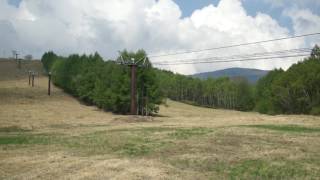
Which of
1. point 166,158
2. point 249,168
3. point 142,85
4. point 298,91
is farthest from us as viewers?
point 298,91

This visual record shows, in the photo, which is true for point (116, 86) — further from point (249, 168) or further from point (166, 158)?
point (249, 168)

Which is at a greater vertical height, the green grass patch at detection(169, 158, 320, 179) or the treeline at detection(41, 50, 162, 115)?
the treeline at detection(41, 50, 162, 115)

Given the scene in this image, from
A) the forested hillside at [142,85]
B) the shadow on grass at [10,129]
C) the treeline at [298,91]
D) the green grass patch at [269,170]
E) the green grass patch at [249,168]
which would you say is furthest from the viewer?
the treeline at [298,91]

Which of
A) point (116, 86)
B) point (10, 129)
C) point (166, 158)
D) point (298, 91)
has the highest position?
point (116, 86)

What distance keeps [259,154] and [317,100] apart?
8371 cm

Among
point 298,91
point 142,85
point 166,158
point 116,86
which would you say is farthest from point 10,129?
point 298,91

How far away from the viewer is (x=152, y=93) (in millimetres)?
89875

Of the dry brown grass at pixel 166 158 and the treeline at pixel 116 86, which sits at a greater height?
the treeline at pixel 116 86

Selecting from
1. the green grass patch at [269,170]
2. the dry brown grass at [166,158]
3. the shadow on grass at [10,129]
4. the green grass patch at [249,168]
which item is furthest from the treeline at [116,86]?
the green grass patch at [269,170]

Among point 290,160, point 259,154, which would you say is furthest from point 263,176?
point 259,154

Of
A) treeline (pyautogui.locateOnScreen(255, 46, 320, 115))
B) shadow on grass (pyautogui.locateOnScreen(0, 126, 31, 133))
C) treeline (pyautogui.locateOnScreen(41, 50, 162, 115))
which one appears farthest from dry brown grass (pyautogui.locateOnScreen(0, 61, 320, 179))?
treeline (pyautogui.locateOnScreen(255, 46, 320, 115))

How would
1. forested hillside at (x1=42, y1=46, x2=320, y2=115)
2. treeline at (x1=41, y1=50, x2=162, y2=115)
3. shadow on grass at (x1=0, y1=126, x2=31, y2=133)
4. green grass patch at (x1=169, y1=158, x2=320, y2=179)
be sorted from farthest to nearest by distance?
1. forested hillside at (x1=42, y1=46, x2=320, y2=115)
2. treeline at (x1=41, y1=50, x2=162, y2=115)
3. shadow on grass at (x1=0, y1=126, x2=31, y2=133)
4. green grass patch at (x1=169, y1=158, x2=320, y2=179)

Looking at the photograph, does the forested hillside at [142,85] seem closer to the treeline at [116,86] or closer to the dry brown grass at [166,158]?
the treeline at [116,86]

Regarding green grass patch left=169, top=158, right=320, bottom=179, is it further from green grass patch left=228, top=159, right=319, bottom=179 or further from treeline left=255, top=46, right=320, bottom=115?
treeline left=255, top=46, right=320, bottom=115
